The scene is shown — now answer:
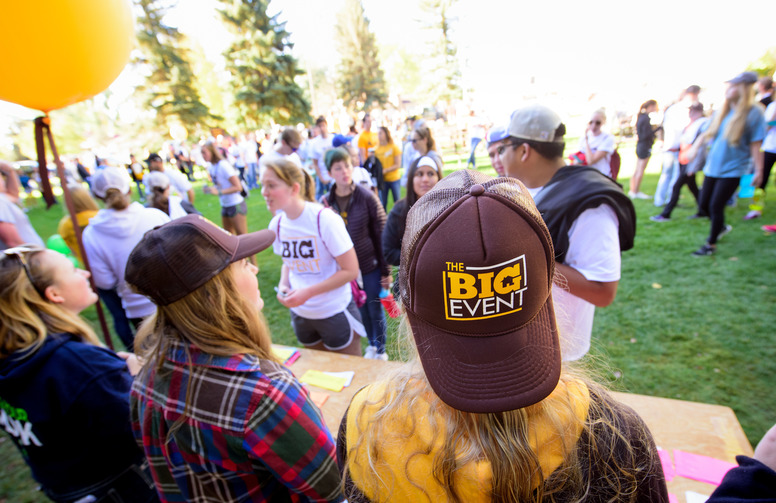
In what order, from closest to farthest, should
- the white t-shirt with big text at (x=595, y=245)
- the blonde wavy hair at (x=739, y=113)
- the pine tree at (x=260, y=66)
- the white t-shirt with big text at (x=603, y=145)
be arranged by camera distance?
the white t-shirt with big text at (x=595, y=245) → the blonde wavy hair at (x=739, y=113) → the white t-shirt with big text at (x=603, y=145) → the pine tree at (x=260, y=66)

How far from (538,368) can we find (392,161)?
7.13m

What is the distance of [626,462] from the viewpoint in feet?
2.56

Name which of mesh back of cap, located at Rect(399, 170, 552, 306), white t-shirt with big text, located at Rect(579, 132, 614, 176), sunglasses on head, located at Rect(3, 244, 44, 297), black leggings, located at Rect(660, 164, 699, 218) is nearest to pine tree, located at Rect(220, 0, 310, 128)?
white t-shirt with big text, located at Rect(579, 132, 614, 176)

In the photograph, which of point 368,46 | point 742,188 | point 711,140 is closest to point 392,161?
point 711,140

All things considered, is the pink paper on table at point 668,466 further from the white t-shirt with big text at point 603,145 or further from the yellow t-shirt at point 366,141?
the yellow t-shirt at point 366,141

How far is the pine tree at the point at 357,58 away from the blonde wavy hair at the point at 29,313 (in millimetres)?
42614

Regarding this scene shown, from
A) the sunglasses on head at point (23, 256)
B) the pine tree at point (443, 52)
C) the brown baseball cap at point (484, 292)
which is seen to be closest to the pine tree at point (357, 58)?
the pine tree at point (443, 52)

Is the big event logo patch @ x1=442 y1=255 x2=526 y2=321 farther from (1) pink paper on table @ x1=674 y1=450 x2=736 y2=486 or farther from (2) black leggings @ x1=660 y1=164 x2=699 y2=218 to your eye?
(2) black leggings @ x1=660 y1=164 x2=699 y2=218

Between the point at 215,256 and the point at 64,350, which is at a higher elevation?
the point at 215,256

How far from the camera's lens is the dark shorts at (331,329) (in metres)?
3.00

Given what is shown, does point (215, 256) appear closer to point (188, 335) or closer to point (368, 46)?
point (188, 335)

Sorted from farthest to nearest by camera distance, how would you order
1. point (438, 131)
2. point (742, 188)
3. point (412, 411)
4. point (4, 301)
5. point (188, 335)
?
1. point (438, 131)
2. point (742, 188)
3. point (4, 301)
4. point (188, 335)
5. point (412, 411)

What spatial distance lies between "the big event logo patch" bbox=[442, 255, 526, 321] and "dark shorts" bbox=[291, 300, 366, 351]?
7.74 feet

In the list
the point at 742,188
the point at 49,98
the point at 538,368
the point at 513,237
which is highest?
the point at 49,98
